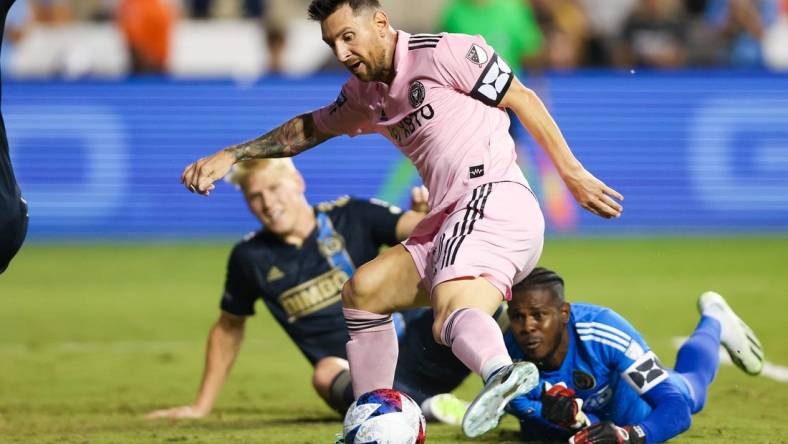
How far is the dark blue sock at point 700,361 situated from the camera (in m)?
6.95

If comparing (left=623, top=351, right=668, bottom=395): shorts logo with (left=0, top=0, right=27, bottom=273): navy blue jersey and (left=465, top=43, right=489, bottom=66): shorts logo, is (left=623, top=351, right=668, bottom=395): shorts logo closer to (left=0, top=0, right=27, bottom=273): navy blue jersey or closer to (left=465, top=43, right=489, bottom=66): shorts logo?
(left=465, top=43, right=489, bottom=66): shorts logo

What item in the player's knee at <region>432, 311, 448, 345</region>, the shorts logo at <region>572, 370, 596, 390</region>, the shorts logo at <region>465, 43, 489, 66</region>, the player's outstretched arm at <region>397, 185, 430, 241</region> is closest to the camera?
the player's knee at <region>432, 311, 448, 345</region>

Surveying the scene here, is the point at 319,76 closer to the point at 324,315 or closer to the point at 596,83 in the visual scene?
the point at 596,83

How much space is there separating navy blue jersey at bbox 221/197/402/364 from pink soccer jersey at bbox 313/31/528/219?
1.73 m

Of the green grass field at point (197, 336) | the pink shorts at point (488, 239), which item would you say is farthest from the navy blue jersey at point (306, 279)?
the pink shorts at point (488, 239)

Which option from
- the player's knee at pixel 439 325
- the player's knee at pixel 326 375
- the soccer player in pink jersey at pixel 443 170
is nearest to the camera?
the player's knee at pixel 439 325

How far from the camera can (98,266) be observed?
47.9 ft

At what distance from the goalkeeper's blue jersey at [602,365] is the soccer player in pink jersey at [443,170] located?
2.45ft

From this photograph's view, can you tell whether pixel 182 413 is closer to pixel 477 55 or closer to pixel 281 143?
pixel 281 143

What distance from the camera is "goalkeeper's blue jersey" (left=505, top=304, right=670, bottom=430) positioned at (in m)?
6.23

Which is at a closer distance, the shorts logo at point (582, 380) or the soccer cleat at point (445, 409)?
the shorts logo at point (582, 380)

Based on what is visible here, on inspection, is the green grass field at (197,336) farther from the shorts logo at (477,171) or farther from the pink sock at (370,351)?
the shorts logo at (477,171)

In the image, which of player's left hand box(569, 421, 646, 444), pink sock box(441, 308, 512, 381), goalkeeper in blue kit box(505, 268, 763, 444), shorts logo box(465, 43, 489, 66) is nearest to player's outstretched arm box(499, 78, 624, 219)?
shorts logo box(465, 43, 489, 66)

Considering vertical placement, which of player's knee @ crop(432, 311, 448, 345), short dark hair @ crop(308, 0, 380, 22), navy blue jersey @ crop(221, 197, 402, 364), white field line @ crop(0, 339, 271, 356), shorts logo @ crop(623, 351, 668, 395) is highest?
short dark hair @ crop(308, 0, 380, 22)
